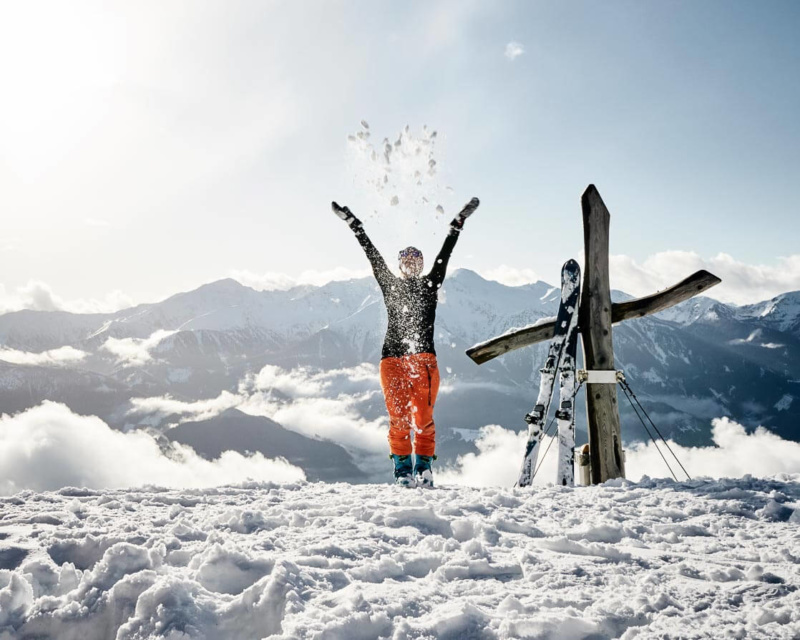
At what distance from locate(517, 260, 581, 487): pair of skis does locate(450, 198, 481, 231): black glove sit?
1.84 meters

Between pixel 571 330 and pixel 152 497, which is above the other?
pixel 571 330

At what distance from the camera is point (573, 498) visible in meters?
4.57

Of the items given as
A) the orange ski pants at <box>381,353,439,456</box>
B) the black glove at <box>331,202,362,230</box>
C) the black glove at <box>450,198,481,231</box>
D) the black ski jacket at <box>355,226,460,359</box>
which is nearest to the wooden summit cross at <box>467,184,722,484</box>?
the black glove at <box>450,198,481,231</box>

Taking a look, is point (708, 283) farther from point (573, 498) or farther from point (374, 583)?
point (374, 583)

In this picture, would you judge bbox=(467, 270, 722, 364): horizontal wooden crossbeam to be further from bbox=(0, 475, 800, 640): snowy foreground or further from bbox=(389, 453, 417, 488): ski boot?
bbox=(0, 475, 800, 640): snowy foreground

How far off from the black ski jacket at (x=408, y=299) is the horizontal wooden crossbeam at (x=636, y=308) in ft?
5.64

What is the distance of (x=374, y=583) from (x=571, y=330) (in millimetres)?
5428

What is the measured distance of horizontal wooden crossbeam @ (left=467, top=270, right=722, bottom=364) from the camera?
271 inches

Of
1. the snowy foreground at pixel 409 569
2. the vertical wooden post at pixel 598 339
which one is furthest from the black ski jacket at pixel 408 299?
the snowy foreground at pixel 409 569

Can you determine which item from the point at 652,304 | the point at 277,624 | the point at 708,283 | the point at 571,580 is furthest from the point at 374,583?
the point at 708,283

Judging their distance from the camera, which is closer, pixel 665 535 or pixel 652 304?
pixel 665 535

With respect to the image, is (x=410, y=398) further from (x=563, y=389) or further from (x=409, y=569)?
(x=409, y=569)

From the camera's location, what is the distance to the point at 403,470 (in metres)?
6.08

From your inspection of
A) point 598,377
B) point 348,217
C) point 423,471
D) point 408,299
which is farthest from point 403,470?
point 348,217
